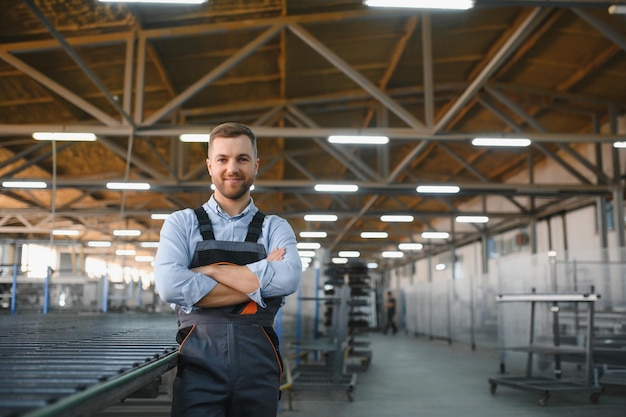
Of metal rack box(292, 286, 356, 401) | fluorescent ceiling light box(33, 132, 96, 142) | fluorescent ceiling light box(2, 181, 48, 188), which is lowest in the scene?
metal rack box(292, 286, 356, 401)

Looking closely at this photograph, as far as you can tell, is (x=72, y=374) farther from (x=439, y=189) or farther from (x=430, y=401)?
(x=439, y=189)

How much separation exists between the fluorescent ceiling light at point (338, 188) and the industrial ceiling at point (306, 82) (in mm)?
187

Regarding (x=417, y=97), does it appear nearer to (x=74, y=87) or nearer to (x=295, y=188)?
(x=295, y=188)

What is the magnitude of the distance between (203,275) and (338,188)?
448 inches

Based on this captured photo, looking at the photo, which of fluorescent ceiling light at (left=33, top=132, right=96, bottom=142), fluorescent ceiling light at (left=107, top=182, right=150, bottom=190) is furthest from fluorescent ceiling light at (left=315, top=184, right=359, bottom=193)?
fluorescent ceiling light at (left=33, top=132, right=96, bottom=142)

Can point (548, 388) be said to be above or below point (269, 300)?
below

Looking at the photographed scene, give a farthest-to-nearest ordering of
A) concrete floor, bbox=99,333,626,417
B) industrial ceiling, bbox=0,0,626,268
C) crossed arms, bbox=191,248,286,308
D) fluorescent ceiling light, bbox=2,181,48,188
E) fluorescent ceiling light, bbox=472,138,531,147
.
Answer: fluorescent ceiling light, bbox=2,181,48,188 → fluorescent ceiling light, bbox=472,138,531,147 → industrial ceiling, bbox=0,0,626,268 → concrete floor, bbox=99,333,626,417 → crossed arms, bbox=191,248,286,308

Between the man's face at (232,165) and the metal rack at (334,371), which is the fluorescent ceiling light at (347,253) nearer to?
the metal rack at (334,371)

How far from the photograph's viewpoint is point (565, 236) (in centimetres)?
1702

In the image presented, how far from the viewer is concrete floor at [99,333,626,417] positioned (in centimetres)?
666

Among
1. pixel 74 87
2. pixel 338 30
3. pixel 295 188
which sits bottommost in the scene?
pixel 295 188

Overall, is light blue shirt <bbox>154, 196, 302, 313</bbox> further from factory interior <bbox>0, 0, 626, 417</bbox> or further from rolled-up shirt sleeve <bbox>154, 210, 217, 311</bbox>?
factory interior <bbox>0, 0, 626, 417</bbox>

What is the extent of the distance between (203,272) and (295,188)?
37.9 ft

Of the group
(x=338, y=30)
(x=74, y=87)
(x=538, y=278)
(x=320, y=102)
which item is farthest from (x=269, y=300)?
(x=320, y=102)
